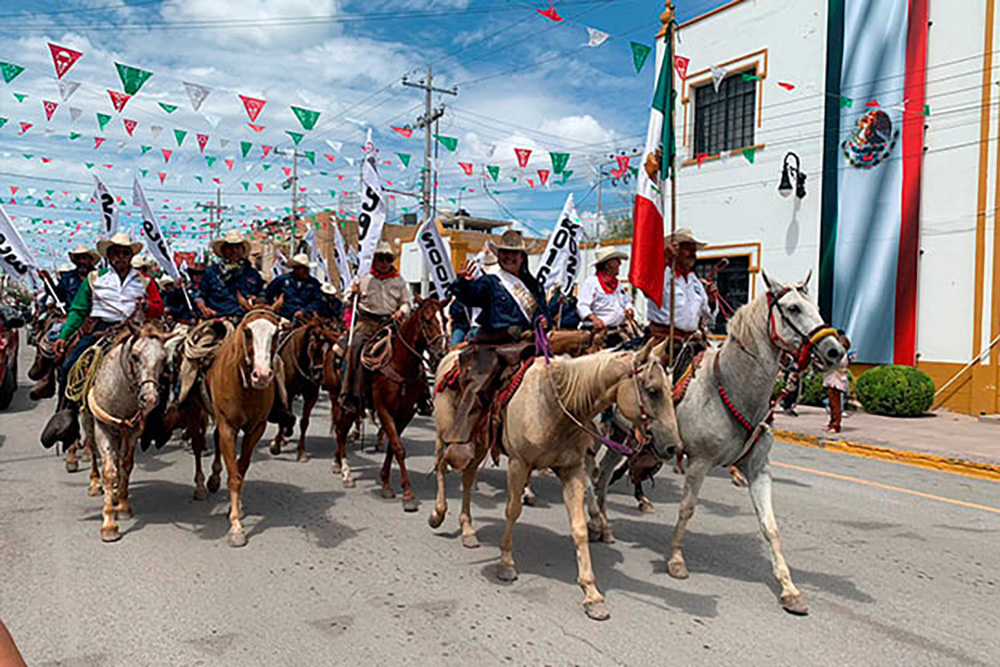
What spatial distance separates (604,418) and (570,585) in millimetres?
2689

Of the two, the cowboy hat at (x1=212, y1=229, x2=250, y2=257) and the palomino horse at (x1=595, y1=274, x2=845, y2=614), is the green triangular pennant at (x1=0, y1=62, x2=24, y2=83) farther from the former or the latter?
the palomino horse at (x1=595, y1=274, x2=845, y2=614)

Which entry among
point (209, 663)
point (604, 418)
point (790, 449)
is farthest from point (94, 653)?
point (790, 449)

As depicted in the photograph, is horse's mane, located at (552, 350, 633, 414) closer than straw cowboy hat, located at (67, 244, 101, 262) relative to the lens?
Yes

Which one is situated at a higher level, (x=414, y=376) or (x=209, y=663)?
(x=414, y=376)

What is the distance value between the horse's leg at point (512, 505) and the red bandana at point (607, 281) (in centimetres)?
358

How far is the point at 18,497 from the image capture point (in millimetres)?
7281

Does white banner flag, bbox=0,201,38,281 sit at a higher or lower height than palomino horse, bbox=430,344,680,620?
higher

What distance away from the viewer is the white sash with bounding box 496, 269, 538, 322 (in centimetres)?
611

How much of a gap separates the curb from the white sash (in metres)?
7.46

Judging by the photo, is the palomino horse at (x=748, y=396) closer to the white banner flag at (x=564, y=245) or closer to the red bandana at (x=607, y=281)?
the red bandana at (x=607, y=281)

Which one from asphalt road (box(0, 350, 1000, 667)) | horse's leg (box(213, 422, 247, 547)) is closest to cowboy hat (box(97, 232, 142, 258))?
horse's leg (box(213, 422, 247, 547))

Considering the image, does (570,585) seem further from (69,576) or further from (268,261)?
(268,261)

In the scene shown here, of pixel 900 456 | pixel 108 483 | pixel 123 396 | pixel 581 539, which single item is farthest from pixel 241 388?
pixel 900 456

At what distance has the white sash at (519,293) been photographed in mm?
6105
